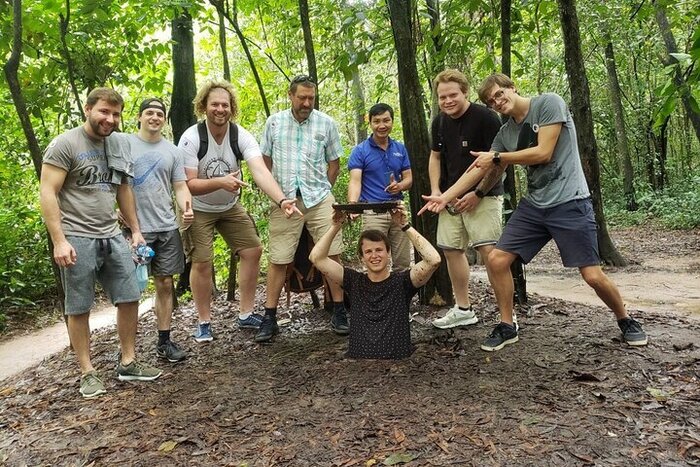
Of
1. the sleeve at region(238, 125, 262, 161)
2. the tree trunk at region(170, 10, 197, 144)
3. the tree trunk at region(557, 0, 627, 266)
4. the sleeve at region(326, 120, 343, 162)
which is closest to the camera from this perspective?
the sleeve at region(238, 125, 262, 161)

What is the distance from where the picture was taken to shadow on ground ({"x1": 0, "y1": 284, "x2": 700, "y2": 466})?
2.77 metres

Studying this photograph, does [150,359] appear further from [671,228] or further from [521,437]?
[671,228]

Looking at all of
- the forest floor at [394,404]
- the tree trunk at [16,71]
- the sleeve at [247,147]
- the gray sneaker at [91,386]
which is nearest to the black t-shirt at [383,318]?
the forest floor at [394,404]

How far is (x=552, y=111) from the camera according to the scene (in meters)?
3.88

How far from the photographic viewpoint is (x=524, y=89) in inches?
740

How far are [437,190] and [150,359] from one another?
9.64ft

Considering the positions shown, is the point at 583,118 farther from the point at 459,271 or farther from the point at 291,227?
the point at 291,227

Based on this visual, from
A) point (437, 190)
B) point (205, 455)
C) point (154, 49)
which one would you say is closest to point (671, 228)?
point (437, 190)

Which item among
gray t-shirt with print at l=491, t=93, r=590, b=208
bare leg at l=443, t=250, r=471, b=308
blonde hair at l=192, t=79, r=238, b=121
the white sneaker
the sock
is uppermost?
blonde hair at l=192, t=79, r=238, b=121

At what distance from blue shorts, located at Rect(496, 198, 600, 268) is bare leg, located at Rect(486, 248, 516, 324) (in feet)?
0.19

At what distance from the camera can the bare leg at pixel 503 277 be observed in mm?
4133

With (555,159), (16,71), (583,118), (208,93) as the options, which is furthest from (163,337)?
(583,118)

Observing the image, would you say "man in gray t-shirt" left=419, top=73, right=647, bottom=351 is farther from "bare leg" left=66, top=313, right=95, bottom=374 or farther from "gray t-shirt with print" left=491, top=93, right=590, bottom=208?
"bare leg" left=66, top=313, right=95, bottom=374

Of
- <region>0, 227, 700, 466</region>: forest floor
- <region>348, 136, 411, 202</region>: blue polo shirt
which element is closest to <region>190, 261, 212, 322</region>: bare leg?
<region>0, 227, 700, 466</region>: forest floor
